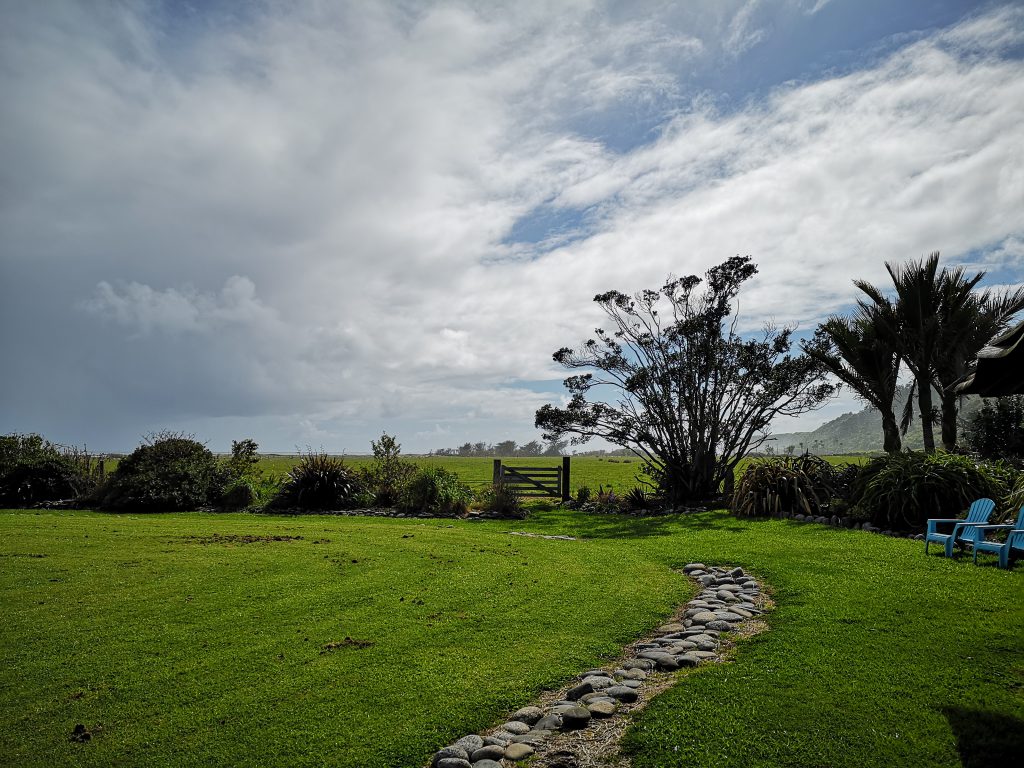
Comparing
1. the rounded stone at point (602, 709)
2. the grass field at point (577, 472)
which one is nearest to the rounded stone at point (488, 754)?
the rounded stone at point (602, 709)

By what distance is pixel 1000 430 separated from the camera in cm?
2031

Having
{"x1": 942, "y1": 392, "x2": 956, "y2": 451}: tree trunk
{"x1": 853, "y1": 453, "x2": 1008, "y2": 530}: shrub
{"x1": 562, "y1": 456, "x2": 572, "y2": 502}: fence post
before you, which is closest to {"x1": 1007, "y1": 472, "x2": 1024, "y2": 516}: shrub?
{"x1": 853, "y1": 453, "x2": 1008, "y2": 530}: shrub

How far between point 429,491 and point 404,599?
40.4ft

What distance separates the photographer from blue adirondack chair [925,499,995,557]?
8961mm

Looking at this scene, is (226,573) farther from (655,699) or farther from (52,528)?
(52,528)

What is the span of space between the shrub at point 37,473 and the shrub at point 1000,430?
3124cm

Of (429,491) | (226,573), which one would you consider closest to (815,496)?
(429,491)

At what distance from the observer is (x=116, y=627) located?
5.96 m

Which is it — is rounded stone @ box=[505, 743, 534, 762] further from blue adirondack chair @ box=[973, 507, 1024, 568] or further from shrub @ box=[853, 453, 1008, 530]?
shrub @ box=[853, 453, 1008, 530]

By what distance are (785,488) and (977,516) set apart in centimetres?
577

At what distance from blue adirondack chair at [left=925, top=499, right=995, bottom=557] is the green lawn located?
0.43 m

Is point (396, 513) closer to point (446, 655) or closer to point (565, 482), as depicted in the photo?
point (565, 482)

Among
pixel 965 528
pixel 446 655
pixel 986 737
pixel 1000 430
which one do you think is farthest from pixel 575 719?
pixel 1000 430

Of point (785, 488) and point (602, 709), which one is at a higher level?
point (785, 488)
